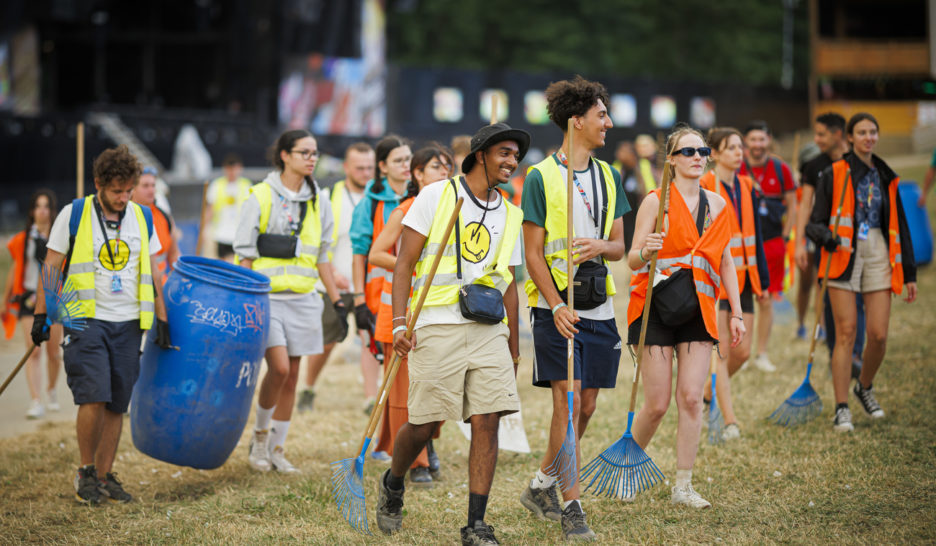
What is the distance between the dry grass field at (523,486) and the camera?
15.4ft

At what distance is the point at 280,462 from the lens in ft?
20.2

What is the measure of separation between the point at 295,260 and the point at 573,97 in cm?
220

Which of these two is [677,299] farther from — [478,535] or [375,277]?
[375,277]

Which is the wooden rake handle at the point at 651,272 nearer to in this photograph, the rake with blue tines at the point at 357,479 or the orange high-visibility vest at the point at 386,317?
the rake with blue tines at the point at 357,479

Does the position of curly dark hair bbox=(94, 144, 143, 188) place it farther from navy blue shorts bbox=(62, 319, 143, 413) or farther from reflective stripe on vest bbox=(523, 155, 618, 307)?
reflective stripe on vest bbox=(523, 155, 618, 307)

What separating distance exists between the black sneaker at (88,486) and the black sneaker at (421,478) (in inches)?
70.4

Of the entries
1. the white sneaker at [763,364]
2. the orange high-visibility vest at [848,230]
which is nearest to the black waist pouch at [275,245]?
the orange high-visibility vest at [848,230]

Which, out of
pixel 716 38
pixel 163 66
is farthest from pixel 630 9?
pixel 163 66

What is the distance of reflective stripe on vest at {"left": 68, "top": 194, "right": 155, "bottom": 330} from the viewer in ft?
17.5

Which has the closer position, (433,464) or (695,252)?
(695,252)

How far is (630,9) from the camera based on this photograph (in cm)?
4066

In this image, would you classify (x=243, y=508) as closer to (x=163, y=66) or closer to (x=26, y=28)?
(x=26, y=28)

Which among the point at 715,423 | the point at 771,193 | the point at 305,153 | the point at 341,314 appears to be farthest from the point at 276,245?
the point at 771,193

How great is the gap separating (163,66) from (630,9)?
829 inches
